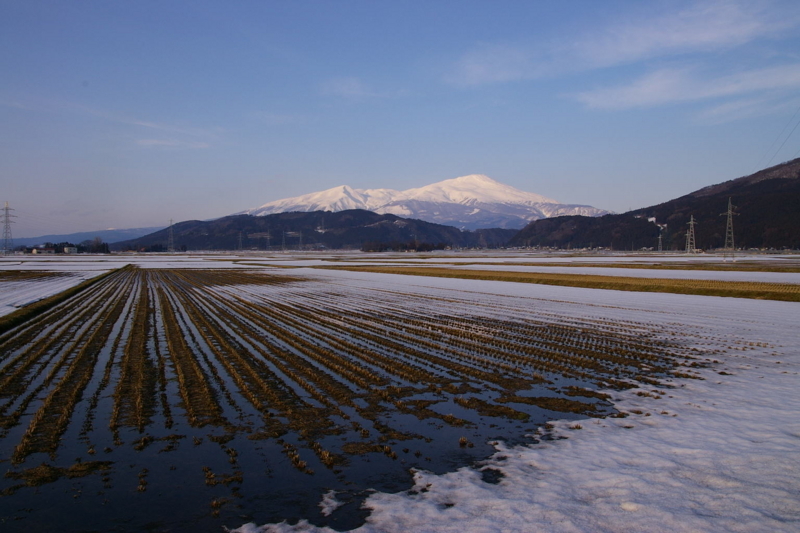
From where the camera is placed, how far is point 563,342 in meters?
15.6

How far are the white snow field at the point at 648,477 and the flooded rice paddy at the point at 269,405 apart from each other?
0.39 meters

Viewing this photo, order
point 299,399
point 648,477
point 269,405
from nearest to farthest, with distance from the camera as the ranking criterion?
point 648,477, point 269,405, point 299,399

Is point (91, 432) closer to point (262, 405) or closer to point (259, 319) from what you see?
point (262, 405)

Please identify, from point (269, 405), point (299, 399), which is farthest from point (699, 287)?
point (269, 405)

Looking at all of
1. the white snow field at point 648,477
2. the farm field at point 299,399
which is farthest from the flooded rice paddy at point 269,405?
the white snow field at point 648,477

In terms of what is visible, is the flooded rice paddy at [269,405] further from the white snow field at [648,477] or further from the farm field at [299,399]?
the white snow field at [648,477]

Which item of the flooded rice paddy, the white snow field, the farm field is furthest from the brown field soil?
the white snow field

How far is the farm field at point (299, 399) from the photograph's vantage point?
6094mm

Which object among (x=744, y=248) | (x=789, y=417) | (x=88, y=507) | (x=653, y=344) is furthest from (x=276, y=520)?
(x=744, y=248)

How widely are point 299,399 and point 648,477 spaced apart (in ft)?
19.1

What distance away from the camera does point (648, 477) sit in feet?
20.9

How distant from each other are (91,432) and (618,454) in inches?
299

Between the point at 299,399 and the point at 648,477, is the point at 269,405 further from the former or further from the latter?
the point at 648,477

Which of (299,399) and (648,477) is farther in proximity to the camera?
(299,399)
